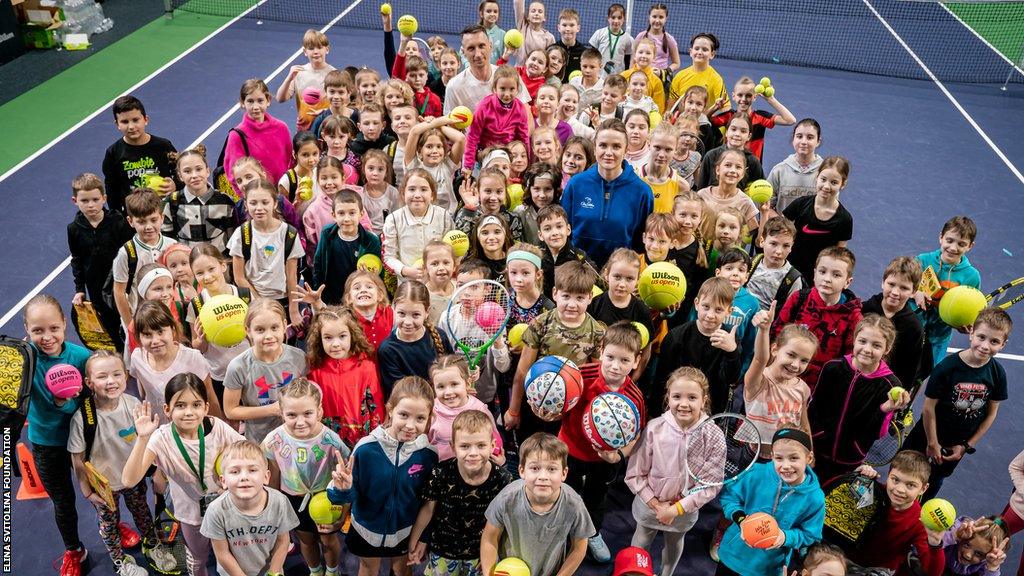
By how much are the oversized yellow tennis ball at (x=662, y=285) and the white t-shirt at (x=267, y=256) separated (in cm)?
289

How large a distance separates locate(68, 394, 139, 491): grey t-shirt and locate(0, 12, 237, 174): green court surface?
754cm

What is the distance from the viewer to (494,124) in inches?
320

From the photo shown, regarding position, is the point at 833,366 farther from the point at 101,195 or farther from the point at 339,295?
the point at 101,195

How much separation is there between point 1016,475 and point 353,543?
4.62 m

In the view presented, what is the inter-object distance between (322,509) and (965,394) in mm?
4613

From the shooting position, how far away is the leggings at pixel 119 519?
553 cm

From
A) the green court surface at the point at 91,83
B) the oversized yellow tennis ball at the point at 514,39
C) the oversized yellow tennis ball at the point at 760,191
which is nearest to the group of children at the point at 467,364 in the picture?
the oversized yellow tennis ball at the point at 760,191

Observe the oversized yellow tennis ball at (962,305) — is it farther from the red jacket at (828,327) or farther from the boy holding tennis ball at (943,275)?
the red jacket at (828,327)

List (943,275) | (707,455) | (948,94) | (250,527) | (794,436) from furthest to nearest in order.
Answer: (948,94) < (943,275) < (707,455) < (794,436) < (250,527)

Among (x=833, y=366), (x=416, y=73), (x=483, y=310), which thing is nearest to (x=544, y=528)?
(x=483, y=310)

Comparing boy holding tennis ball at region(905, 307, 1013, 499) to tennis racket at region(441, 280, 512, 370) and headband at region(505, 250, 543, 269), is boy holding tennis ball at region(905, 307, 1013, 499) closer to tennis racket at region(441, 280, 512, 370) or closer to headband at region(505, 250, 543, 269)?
headband at region(505, 250, 543, 269)

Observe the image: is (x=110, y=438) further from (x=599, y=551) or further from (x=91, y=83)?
(x=91, y=83)

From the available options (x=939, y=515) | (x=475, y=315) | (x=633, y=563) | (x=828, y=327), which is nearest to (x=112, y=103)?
(x=475, y=315)

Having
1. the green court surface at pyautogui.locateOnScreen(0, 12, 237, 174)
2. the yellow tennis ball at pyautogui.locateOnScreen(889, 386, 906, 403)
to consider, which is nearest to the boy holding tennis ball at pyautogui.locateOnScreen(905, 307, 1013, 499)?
the yellow tennis ball at pyautogui.locateOnScreen(889, 386, 906, 403)
